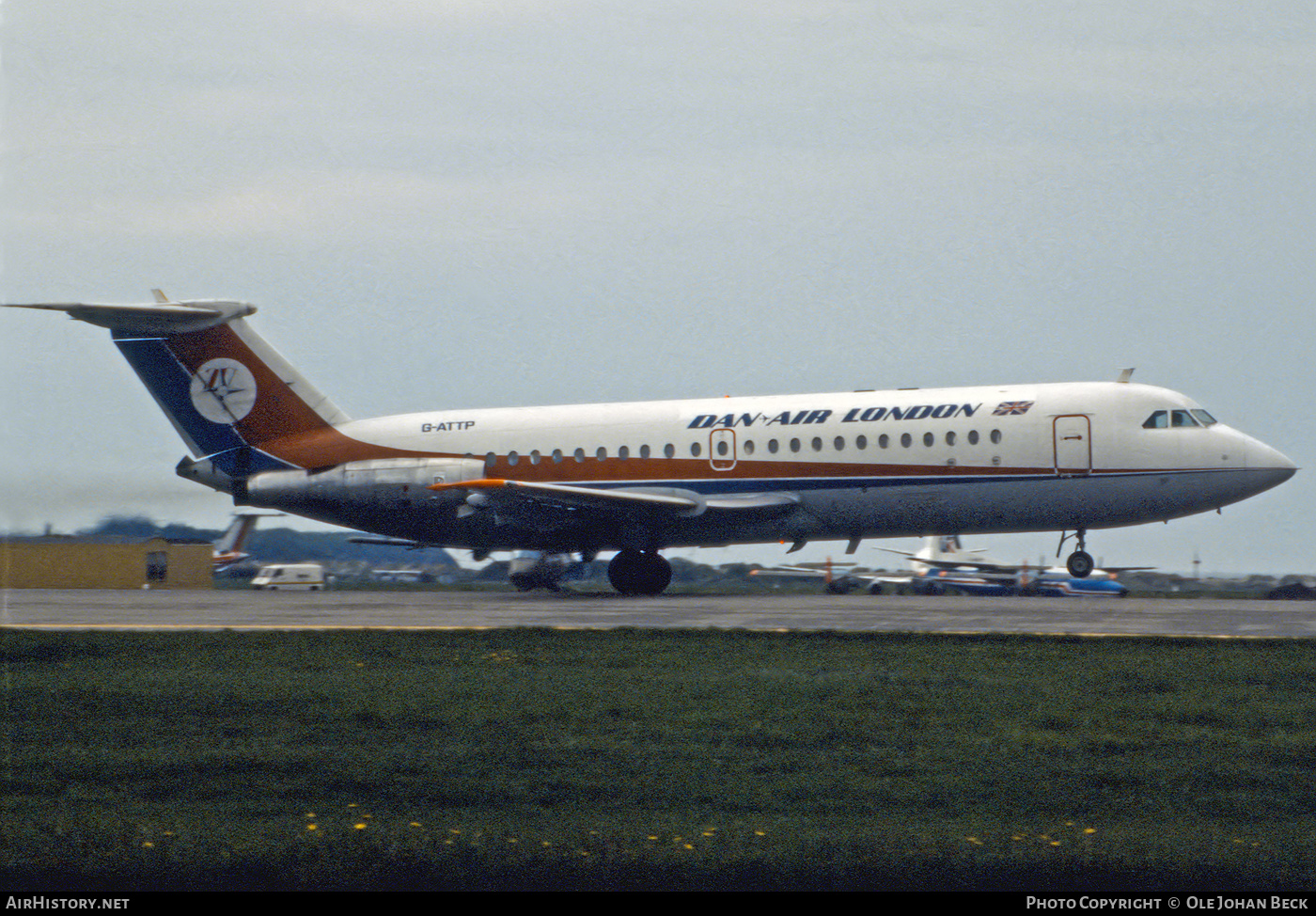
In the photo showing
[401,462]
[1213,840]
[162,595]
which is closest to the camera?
[1213,840]

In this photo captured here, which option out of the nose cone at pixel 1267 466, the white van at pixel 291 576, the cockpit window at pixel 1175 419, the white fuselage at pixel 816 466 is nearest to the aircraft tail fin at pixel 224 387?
the white fuselage at pixel 816 466

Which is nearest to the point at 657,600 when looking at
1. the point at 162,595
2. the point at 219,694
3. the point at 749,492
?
the point at 749,492

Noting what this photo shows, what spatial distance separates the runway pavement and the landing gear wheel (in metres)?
1.30

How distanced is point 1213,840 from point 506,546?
2532cm

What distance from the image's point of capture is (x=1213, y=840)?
781cm

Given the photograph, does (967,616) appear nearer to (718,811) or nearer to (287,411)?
(718,811)

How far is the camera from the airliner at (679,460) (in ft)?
91.0

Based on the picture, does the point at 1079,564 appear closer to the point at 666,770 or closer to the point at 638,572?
the point at 638,572

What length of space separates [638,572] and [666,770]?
2160cm

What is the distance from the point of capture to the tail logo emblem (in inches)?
1273

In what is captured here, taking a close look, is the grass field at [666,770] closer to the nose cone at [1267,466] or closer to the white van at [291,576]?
the nose cone at [1267,466]

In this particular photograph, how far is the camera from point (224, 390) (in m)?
32.4

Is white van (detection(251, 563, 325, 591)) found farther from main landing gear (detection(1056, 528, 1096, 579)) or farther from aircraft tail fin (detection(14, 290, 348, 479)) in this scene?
main landing gear (detection(1056, 528, 1096, 579))

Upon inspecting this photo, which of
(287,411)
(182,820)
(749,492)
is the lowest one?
(182,820)
